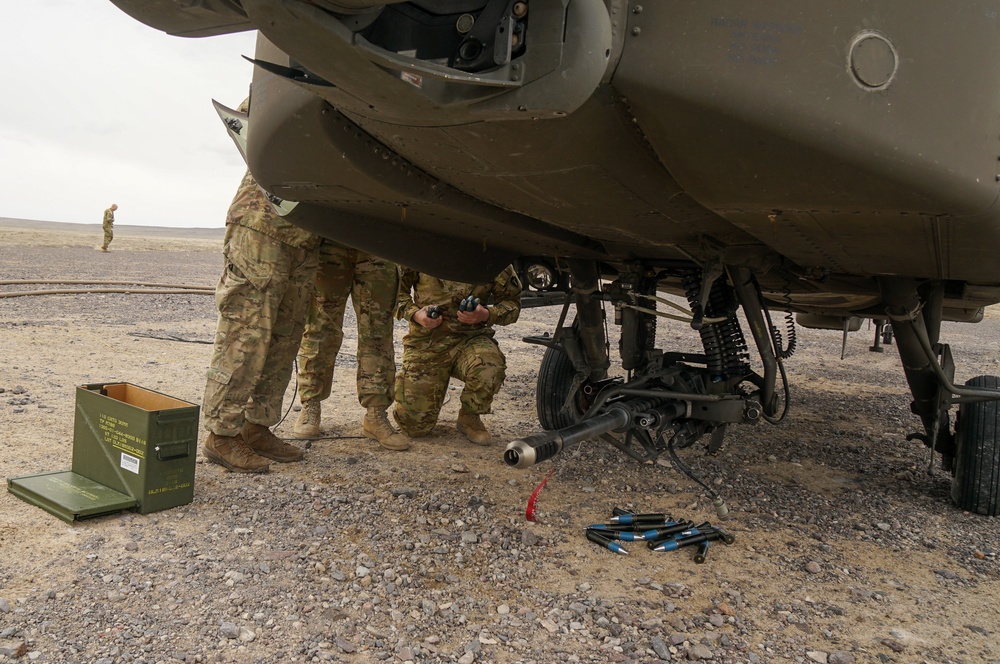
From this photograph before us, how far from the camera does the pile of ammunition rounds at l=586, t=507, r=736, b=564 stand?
3.08 meters

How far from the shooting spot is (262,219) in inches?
147

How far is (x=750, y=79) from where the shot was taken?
1.91m

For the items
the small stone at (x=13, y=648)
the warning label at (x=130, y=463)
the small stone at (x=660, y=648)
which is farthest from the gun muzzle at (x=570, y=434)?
the warning label at (x=130, y=463)

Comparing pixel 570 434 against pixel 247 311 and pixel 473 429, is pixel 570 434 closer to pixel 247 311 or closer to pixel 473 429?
pixel 247 311

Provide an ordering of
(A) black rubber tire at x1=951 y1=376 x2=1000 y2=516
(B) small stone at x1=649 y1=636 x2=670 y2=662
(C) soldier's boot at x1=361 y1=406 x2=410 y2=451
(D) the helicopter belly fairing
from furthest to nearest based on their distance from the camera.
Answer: (C) soldier's boot at x1=361 y1=406 x2=410 y2=451 → (A) black rubber tire at x1=951 y1=376 x2=1000 y2=516 → (B) small stone at x1=649 y1=636 x2=670 y2=662 → (D) the helicopter belly fairing

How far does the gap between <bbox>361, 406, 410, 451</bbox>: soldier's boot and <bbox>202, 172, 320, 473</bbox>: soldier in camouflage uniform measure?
0.73 m

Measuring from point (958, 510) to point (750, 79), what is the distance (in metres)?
2.93

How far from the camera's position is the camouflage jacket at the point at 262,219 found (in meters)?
3.72

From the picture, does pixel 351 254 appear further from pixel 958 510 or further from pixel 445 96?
pixel 958 510

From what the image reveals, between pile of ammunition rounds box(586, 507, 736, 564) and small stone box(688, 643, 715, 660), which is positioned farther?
pile of ammunition rounds box(586, 507, 736, 564)

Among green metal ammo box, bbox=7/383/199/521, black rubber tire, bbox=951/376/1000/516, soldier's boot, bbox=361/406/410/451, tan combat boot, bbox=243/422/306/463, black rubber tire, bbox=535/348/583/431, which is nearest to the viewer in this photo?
green metal ammo box, bbox=7/383/199/521

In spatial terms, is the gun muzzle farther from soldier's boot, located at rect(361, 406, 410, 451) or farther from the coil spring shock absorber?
soldier's boot, located at rect(361, 406, 410, 451)

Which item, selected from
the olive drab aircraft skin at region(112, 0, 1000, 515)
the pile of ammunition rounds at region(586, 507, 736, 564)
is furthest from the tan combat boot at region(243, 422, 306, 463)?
the pile of ammunition rounds at region(586, 507, 736, 564)

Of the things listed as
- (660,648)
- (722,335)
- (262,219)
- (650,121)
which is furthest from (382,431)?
(650,121)
